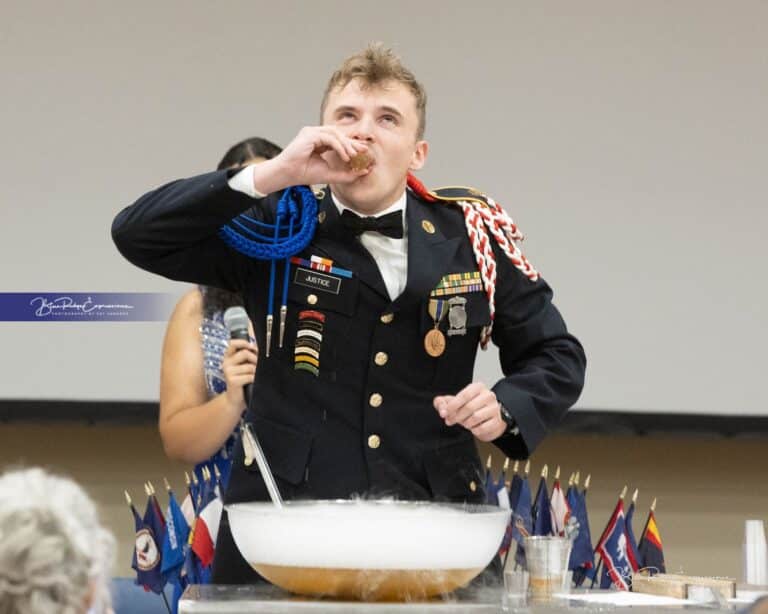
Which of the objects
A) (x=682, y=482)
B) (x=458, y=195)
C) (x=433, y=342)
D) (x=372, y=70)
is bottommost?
(x=682, y=482)

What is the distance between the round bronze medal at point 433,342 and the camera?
2107 mm

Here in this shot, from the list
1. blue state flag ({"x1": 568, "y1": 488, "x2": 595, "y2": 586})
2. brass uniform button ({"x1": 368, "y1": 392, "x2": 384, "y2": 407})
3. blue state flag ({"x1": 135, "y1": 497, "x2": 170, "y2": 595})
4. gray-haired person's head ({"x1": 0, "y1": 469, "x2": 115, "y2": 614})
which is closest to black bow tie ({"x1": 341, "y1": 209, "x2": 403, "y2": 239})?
brass uniform button ({"x1": 368, "y1": 392, "x2": 384, "y2": 407})

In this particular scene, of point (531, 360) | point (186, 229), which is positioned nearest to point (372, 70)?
point (186, 229)

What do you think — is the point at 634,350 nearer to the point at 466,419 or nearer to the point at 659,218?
the point at 659,218

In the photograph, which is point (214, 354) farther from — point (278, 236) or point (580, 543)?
point (580, 543)

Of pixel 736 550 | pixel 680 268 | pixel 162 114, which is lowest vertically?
pixel 736 550

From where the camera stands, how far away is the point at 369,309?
2115 millimetres

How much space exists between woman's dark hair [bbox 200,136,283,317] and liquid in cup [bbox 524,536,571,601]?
4.79ft

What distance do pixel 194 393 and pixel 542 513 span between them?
1.60 meters

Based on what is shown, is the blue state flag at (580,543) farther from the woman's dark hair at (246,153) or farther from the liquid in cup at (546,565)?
the liquid in cup at (546,565)

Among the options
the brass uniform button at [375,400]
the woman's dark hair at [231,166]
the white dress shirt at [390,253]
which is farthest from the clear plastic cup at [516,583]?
the woman's dark hair at [231,166]

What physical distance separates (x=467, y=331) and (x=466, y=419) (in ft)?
1.04

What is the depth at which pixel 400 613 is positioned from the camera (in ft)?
4.76

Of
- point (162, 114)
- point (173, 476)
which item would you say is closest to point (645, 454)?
point (173, 476)
